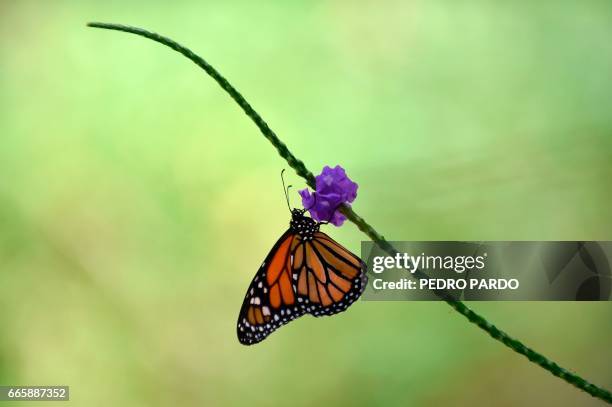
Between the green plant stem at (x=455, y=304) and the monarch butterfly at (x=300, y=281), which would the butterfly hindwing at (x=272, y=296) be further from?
the green plant stem at (x=455, y=304)

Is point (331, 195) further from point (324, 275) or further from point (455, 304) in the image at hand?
point (324, 275)

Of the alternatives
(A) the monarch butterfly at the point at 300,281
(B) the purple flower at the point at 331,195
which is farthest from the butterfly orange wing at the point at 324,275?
(B) the purple flower at the point at 331,195

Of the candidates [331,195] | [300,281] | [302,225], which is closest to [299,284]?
[300,281]

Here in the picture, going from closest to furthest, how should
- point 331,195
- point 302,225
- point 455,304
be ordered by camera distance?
point 455,304 → point 331,195 → point 302,225

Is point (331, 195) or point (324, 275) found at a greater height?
point (324, 275)

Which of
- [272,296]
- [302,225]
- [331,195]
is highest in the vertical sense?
[302,225]

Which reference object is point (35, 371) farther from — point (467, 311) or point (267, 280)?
point (467, 311)
